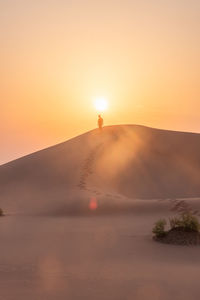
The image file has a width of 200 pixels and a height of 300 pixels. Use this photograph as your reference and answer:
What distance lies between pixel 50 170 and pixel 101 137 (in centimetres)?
1145

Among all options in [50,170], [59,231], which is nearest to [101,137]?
[50,170]

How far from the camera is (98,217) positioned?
61.3 feet

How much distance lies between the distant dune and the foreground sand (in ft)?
26.2

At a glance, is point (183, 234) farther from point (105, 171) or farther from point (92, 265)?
point (105, 171)

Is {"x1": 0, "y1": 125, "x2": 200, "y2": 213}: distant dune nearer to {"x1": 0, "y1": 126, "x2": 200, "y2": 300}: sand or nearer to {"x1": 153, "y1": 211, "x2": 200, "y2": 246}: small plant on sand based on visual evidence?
{"x1": 0, "y1": 126, "x2": 200, "y2": 300}: sand

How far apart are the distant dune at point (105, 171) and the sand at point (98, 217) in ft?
0.28

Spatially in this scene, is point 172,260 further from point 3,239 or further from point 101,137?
point 101,137

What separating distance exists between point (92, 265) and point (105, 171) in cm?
2464

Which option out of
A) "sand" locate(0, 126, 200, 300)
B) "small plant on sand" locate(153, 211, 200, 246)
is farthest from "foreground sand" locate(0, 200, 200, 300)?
"small plant on sand" locate(153, 211, 200, 246)

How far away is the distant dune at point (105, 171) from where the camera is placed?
25266mm

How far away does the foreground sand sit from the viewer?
6172 millimetres

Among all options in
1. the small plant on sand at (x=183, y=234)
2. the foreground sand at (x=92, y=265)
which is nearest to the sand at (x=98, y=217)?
the foreground sand at (x=92, y=265)

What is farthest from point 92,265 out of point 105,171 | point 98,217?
point 105,171

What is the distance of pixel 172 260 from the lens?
9016 millimetres
